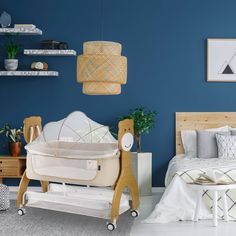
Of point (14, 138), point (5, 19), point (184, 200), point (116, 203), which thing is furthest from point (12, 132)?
point (184, 200)

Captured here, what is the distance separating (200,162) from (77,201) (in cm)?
156

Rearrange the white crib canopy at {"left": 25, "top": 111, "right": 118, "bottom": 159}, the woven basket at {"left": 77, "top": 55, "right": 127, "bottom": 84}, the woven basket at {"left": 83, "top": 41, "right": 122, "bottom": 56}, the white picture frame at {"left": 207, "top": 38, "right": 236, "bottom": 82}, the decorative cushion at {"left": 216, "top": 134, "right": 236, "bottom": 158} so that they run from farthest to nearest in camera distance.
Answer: the white picture frame at {"left": 207, "top": 38, "right": 236, "bottom": 82} → the decorative cushion at {"left": 216, "top": 134, "right": 236, "bottom": 158} → the white crib canopy at {"left": 25, "top": 111, "right": 118, "bottom": 159} → the woven basket at {"left": 83, "top": 41, "right": 122, "bottom": 56} → the woven basket at {"left": 77, "top": 55, "right": 127, "bottom": 84}

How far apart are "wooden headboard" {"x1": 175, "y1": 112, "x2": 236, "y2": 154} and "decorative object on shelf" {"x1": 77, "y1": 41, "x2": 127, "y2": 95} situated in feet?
7.91

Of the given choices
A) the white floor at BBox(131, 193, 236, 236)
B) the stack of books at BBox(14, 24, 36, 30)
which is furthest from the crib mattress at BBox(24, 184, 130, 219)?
the stack of books at BBox(14, 24, 36, 30)

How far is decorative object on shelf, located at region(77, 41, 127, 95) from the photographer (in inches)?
168

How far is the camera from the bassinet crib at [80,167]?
4.81m

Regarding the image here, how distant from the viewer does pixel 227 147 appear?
6105 mm

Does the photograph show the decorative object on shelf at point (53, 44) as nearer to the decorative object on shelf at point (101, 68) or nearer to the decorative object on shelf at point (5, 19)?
the decorative object on shelf at point (5, 19)

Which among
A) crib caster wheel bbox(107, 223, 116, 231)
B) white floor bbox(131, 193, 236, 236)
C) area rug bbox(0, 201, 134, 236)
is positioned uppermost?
crib caster wheel bbox(107, 223, 116, 231)

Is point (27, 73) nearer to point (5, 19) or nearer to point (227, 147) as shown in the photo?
point (5, 19)

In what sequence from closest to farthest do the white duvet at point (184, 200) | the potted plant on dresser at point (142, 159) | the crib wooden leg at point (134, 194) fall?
the white duvet at point (184, 200)
the crib wooden leg at point (134, 194)
the potted plant on dresser at point (142, 159)

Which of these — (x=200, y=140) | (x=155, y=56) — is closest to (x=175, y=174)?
(x=200, y=140)

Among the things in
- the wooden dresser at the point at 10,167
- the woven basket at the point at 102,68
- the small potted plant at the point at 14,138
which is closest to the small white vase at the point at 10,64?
the small potted plant at the point at 14,138

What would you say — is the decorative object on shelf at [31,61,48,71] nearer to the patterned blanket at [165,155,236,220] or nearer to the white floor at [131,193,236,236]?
the patterned blanket at [165,155,236,220]
